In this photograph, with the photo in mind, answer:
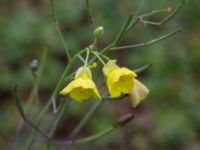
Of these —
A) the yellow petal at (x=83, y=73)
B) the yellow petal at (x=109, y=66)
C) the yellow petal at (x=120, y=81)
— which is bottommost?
the yellow petal at (x=120, y=81)

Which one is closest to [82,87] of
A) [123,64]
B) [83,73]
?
[83,73]

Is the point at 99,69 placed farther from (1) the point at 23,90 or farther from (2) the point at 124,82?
(2) the point at 124,82

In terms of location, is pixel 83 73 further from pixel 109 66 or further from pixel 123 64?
pixel 123 64

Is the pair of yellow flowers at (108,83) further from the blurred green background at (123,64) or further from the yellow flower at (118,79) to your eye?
the blurred green background at (123,64)

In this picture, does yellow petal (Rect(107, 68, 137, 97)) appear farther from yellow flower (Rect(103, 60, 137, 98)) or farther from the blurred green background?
the blurred green background

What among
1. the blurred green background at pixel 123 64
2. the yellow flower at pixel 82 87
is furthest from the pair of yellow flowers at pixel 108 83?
the blurred green background at pixel 123 64

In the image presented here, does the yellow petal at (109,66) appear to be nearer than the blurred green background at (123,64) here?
Yes

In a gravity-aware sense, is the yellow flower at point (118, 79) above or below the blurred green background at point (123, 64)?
above
